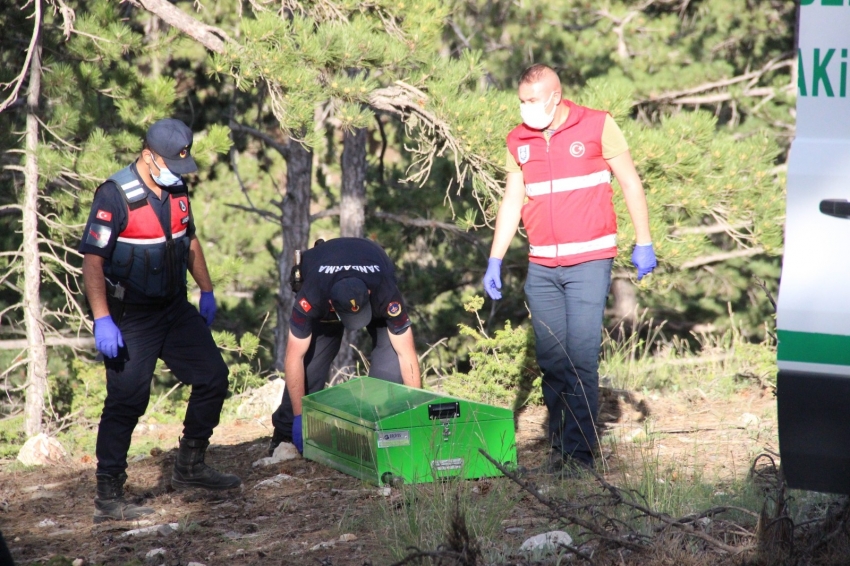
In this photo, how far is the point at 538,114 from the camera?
4352 millimetres

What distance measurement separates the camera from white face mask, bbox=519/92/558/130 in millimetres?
4332

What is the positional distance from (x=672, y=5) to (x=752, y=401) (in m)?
9.25

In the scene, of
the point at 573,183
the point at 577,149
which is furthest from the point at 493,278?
the point at 577,149

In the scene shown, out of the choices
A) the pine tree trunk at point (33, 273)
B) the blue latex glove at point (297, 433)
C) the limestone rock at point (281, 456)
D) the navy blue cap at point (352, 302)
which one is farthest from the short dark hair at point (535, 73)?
the pine tree trunk at point (33, 273)

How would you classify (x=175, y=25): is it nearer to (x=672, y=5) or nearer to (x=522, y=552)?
(x=522, y=552)

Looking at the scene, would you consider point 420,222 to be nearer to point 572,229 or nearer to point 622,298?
point 622,298

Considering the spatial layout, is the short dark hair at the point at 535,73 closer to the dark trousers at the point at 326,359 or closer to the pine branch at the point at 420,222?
the dark trousers at the point at 326,359

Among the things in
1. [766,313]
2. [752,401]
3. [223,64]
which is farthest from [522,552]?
[766,313]

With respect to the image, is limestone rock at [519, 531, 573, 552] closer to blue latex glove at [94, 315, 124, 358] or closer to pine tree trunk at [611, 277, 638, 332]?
blue latex glove at [94, 315, 124, 358]

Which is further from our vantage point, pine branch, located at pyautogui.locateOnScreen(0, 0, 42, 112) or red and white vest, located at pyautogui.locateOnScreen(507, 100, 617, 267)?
pine branch, located at pyautogui.locateOnScreen(0, 0, 42, 112)

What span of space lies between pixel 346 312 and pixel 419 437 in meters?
0.81

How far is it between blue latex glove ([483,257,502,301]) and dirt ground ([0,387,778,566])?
3.09ft

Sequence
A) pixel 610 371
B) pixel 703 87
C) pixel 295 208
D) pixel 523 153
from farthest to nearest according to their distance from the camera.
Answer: pixel 703 87 < pixel 295 208 < pixel 610 371 < pixel 523 153

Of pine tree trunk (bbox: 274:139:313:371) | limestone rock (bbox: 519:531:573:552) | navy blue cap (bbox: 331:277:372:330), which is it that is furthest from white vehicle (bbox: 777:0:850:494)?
pine tree trunk (bbox: 274:139:313:371)
